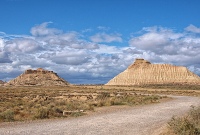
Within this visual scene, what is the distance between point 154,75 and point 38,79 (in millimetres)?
67563

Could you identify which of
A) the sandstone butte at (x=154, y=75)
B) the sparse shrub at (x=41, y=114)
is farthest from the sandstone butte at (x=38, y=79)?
the sparse shrub at (x=41, y=114)

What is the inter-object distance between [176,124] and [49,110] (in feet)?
37.1

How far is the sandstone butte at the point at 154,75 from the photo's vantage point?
133125 mm

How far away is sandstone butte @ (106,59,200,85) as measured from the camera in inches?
5241

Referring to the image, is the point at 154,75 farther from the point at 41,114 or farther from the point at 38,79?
the point at 41,114

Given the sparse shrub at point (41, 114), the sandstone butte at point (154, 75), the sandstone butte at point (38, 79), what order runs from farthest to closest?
the sandstone butte at point (38, 79)
the sandstone butte at point (154, 75)
the sparse shrub at point (41, 114)

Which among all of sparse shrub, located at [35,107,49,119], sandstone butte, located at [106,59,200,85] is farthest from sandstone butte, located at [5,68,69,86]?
sparse shrub, located at [35,107,49,119]

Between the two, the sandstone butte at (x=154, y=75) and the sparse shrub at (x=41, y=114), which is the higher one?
the sandstone butte at (x=154, y=75)

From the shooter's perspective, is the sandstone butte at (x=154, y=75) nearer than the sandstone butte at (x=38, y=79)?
Yes

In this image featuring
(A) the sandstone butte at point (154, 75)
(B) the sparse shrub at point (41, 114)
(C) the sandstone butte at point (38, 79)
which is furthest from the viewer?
(C) the sandstone butte at point (38, 79)

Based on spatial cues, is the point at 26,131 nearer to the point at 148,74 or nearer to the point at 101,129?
the point at 101,129

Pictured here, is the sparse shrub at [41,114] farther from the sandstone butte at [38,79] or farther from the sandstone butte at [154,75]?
the sandstone butte at [38,79]

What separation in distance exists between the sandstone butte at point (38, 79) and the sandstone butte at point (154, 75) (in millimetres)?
37090

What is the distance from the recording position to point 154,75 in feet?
454
